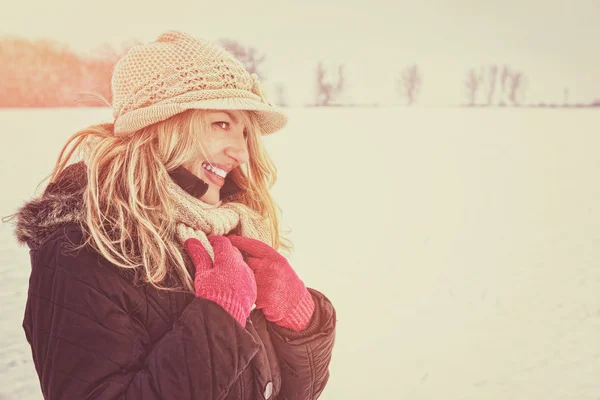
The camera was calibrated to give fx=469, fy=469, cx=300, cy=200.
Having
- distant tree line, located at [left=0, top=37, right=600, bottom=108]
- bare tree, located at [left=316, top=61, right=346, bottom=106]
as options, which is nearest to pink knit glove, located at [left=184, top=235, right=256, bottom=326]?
Answer: distant tree line, located at [left=0, top=37, right=600, bottom=108]

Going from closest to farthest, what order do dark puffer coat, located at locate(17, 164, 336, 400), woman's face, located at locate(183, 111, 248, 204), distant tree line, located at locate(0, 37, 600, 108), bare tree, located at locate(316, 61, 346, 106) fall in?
dark puffer coat, located at locate(17, 164, 336, 400) < woman's face, located at locate(183, 111, 248, 204) < distant tree line, located at locate(0, 37, 600, 108) < bare tree, located at locate(316, 61, 346, 106)

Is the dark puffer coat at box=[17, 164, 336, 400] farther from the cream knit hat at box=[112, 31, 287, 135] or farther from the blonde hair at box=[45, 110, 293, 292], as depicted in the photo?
the cream knit hat at box=[112, 31, 287, 135]

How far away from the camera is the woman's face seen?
102cm

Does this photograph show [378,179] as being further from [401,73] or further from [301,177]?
[401,73]

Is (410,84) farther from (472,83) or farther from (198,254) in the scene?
(198,254)

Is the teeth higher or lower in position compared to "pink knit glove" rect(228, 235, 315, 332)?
higher

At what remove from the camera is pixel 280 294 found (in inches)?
38.0

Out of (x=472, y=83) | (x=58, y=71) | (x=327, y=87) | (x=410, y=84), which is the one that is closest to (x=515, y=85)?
(x=472, y=83)

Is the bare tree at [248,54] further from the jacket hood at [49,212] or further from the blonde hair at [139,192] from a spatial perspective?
the jacket hood at [49,212]

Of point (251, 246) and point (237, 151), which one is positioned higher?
point (237, 151)

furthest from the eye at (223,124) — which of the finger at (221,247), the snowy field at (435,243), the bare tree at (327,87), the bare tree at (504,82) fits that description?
the bare tree at (504,82)

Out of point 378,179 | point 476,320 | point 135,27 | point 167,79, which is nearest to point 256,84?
point 167,79

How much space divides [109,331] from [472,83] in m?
3.76

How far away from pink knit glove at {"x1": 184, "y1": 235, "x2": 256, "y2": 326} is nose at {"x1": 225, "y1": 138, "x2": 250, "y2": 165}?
0.23 meters
